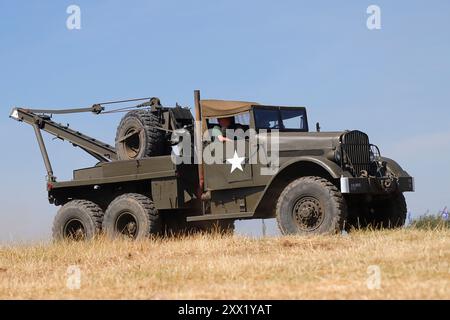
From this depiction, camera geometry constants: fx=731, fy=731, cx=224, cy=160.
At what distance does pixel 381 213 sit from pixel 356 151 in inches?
58.6

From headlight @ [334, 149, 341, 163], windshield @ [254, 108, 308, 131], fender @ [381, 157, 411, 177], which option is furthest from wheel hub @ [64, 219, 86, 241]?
fender @ [381, 157, 411, 177]

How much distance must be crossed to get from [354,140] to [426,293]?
6.13 meters

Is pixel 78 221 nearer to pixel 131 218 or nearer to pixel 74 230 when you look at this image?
pixel 74 230

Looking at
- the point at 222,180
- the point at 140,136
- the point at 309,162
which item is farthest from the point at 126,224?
the point at 309,162

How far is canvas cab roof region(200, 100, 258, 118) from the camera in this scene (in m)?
12.8

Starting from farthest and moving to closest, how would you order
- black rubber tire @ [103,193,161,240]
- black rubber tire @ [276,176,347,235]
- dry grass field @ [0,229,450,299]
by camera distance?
black rubber tire @ [103,193,161,240] → black rubber tire @ [276,176,347,235] → dry grass field @ [0,229,450,299]

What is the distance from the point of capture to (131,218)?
1430 cm

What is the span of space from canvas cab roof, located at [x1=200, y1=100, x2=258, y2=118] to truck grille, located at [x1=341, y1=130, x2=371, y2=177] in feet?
5.97

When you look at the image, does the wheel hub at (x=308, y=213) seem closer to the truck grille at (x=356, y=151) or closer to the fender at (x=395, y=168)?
the truck grille at (x=356, y=151)

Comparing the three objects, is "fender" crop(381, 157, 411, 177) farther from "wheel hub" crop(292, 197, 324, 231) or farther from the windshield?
"wheel hub" crop(292, 197, 324, 231)

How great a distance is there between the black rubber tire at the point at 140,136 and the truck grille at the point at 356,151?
390cm

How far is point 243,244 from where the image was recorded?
424 inches

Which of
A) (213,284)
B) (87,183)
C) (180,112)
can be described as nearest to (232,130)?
(180,112)

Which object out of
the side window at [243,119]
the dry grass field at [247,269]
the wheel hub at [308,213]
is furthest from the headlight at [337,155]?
the side window at [243,119]
